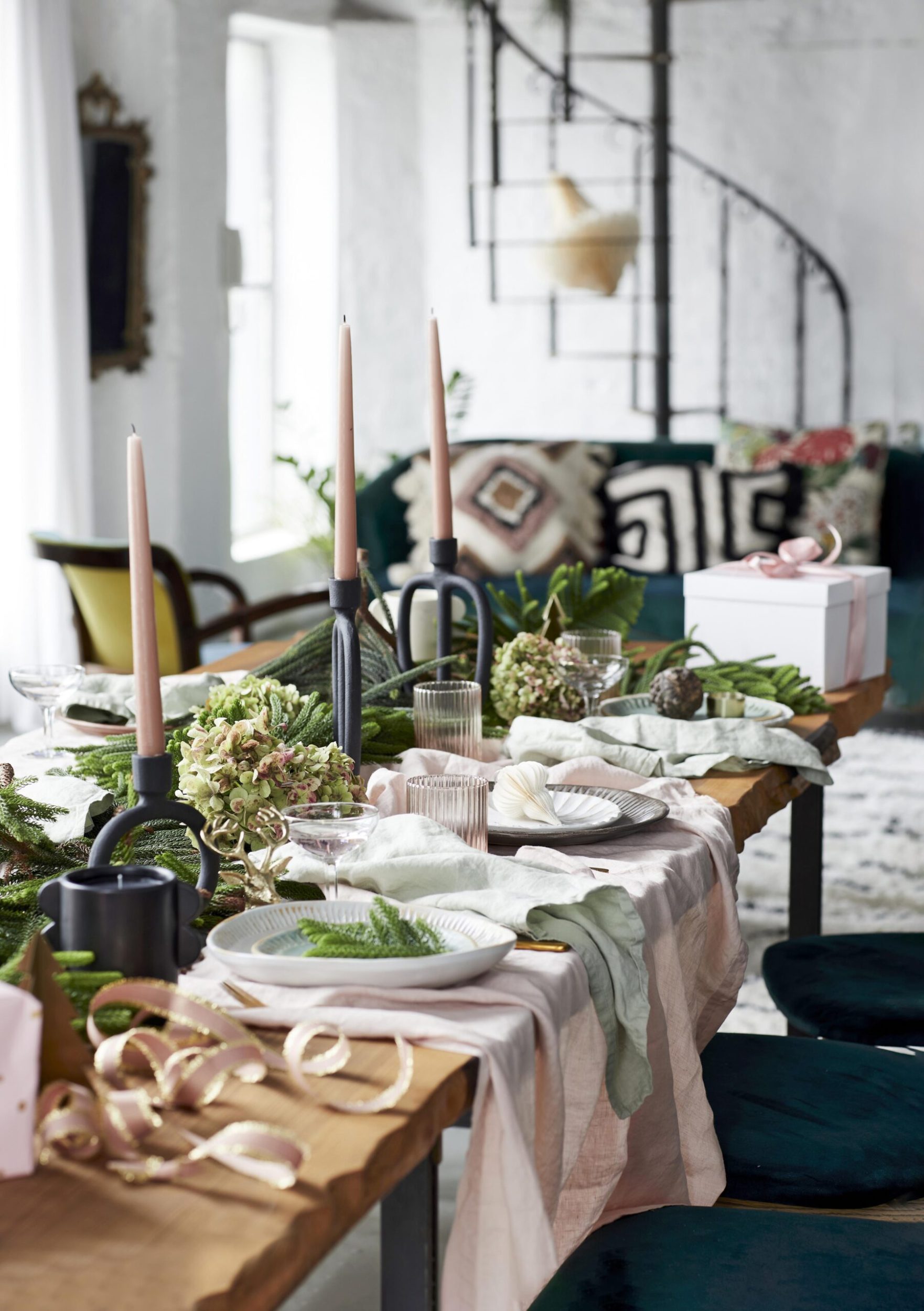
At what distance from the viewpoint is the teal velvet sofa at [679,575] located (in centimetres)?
463

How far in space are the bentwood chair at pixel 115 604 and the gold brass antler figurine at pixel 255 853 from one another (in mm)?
2094

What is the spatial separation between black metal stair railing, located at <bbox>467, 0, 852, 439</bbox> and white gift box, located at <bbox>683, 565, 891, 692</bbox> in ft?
14.3

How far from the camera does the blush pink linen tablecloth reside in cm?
93

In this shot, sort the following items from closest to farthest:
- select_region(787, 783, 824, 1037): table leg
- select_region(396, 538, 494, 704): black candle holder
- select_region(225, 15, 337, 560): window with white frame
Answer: select_region(396, 538, 494, 704): black candle holder → select_region(787, 783, 824, 1037): table leg → select_region(225, 15, 337, 560): window with white frame

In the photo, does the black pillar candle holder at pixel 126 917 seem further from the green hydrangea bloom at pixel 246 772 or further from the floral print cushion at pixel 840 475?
the floral print cushion at pixel 840 475

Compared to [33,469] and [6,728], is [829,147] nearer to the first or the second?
[33,469]

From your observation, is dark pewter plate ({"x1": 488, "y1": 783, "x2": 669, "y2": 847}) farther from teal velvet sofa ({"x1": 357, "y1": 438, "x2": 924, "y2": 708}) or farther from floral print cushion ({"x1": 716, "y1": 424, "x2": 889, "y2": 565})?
floral print cushion ({"x1": 716, "y1": 424, "x2": 889, "y2": 565})

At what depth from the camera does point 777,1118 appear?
1.39 m

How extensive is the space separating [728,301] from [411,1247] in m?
6.16

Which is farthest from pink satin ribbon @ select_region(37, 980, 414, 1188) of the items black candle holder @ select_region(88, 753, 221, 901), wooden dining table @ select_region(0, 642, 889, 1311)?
black candle holder @ select_region(88, 753, 221, 901)

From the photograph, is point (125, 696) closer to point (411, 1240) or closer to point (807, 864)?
point (411, 1240)

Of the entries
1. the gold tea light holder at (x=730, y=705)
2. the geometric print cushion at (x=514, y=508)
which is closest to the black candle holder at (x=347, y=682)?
the gold tea light holder at (x=730, y=705)

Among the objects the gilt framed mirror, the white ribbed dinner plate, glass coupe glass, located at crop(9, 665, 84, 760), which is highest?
the gilt framed mirror

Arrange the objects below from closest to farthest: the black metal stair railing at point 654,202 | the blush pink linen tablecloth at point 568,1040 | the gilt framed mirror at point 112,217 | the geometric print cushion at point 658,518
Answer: the blush pink linen tablecloth at point 568,1040
the geometric print cushion at point 658,518
the gilt framed mirror at point 112,217
the black metal stair railing at point 654,202
